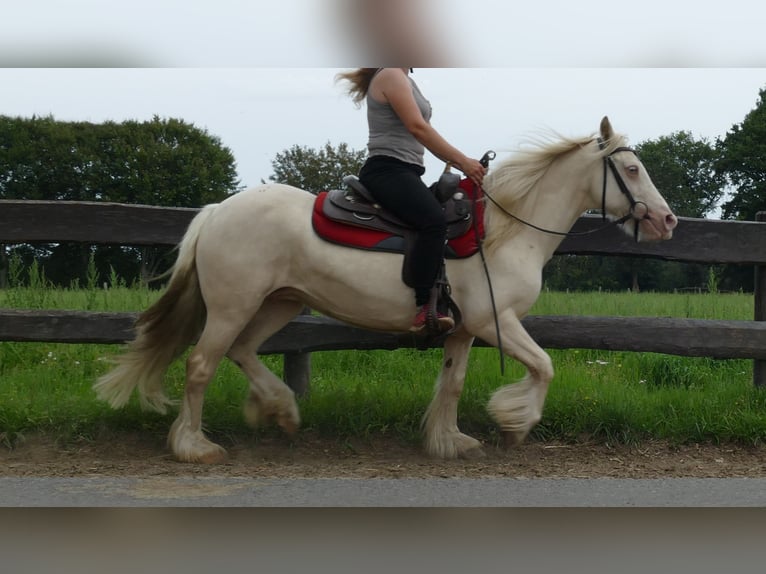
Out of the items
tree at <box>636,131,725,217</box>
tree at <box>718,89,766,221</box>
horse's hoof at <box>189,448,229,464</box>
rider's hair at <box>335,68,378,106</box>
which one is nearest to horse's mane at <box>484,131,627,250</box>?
rider's hair at <box>335,68,378,106</box>

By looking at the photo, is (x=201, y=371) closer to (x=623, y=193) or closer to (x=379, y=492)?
(x=379, y=492)

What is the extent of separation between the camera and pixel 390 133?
4758 mm

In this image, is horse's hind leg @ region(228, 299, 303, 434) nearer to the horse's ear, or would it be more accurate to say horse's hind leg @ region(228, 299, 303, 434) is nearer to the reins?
the reins

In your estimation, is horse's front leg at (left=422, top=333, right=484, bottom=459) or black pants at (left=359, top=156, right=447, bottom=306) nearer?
black pants at (left=359, top=156, right=447, bottom=306)

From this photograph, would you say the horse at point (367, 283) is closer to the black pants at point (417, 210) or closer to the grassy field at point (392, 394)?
the black pants at point (417, 210)

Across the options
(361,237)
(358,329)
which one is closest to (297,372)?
(358,329)

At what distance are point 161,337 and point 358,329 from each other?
1380 millimetres

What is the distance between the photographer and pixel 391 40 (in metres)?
1.25

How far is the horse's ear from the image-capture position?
4.98 m

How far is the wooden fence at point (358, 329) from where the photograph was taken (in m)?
5.41

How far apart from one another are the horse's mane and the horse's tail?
73.4 inches

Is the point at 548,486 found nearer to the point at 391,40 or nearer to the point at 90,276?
the point at 391,40

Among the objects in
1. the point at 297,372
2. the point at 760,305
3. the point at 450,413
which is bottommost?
the point at 450,413

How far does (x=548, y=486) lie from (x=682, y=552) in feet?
7.21
